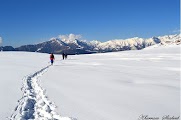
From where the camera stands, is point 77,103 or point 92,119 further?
point 77,103

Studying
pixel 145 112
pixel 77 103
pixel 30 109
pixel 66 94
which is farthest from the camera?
pixel 66 94

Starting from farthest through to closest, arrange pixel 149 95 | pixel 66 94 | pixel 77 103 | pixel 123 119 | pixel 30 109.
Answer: pixel 66 94 < pixel 149 95 < pixel 77 103 < pixel 30 109 < pixel 123 119

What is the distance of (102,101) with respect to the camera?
35.7 feet

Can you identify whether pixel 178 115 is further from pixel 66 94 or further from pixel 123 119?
pixel 66 94

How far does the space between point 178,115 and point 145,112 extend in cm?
110

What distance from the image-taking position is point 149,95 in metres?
11.9

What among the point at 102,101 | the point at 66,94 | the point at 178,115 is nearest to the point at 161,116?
the point at 178,115

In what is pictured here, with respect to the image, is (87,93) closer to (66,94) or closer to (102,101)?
(66,94)

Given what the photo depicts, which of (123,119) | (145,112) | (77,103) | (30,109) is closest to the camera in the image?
(123,119)

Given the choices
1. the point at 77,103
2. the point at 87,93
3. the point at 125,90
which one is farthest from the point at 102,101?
the point at 125,90

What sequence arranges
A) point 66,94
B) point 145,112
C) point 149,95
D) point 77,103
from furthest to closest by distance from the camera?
point 66,94 → point 149,95 → point 77,103 → point 145,112

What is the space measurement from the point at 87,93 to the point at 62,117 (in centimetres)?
418

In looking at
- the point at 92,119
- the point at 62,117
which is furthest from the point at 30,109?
the point at 92,119

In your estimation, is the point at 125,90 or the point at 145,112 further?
the point at 125,90
